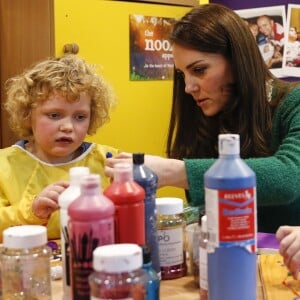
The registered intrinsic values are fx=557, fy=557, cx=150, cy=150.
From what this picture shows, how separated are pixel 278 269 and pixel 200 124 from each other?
82 cm

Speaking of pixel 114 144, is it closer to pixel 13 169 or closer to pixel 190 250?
pixel 13 169

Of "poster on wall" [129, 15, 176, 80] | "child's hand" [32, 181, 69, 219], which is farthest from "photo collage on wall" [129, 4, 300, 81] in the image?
"child's hand" [32, 181, 69, 219]

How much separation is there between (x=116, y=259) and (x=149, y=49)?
1921 millimetres

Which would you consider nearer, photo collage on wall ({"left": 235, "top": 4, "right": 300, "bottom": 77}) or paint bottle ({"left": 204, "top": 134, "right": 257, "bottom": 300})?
paint bottle ({"left": 204, "top": 134, "right": 257, "bottom": 300})

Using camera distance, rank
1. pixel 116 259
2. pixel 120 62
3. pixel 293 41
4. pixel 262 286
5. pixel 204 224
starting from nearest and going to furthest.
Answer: pixel 116 259 < pixel 204 224 < pixel 262 286 < pixel 120 62 < pixel 293 41

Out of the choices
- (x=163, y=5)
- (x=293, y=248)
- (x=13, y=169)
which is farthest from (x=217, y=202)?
(x=163, y=5)

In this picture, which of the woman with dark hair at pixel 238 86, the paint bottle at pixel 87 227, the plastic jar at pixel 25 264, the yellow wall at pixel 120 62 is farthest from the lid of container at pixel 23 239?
the yellow wall at pixel 120 62

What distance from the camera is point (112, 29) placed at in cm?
239

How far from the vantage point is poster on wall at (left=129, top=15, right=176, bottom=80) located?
2.46 meters

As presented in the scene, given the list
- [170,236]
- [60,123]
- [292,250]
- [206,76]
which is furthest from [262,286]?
[60,123]

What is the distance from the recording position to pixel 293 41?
272 centimetres

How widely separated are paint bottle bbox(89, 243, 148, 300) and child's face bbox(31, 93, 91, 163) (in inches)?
39.0

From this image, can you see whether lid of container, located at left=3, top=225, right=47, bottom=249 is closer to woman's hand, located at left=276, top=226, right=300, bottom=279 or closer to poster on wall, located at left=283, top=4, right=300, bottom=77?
woman's hand, located at left=276, top=226, right=300, bottom=279

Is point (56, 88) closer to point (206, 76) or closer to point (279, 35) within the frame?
point (206, 76)
